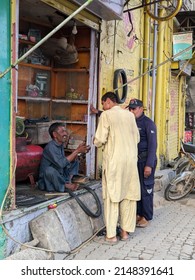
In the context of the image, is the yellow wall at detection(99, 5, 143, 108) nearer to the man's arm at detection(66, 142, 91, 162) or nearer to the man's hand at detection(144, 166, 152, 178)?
the man's arm at detection(66, 142, 91, 162)

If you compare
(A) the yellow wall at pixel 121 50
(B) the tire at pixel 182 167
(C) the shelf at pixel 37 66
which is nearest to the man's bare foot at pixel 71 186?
(A) the yellow wall at pixel 121 50

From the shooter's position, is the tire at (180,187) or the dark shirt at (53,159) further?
the tire at (180,187)

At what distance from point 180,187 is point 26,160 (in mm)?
3707

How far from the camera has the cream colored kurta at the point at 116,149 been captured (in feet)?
14.9

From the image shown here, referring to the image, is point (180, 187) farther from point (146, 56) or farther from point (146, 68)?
point (146, 56)

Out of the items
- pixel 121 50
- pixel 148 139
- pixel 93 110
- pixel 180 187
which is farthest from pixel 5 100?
pixel 180 187

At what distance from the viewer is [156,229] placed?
5508 millimetres

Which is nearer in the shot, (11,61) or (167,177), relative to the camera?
(11,61)

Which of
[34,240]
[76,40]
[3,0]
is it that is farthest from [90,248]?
[76,40]

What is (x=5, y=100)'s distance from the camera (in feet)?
12.9

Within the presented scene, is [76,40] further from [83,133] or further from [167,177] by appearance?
[167,177]

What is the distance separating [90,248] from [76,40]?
3.71 m

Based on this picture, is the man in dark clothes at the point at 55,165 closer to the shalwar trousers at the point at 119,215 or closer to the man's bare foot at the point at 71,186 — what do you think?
the man's bare foot at the point at 71,186

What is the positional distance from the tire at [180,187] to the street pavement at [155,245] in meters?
1.12
